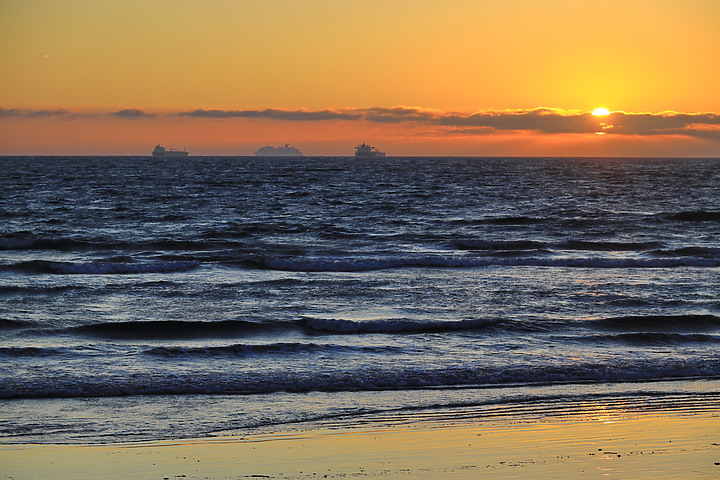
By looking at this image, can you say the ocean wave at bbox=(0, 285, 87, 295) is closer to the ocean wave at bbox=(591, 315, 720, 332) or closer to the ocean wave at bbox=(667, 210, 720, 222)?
the ocean wave at bbox=(591, 315, 720, 332)

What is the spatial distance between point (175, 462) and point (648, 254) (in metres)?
21.7

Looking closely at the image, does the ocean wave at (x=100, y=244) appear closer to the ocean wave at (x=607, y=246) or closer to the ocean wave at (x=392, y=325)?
the ocean wave at (x=607, y=246)

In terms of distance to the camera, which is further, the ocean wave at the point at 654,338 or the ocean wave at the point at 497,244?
the ocean wave at the point at 497,244

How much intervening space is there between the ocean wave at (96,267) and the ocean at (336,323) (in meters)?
0.08

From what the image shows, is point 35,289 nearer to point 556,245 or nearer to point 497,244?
point 497,244

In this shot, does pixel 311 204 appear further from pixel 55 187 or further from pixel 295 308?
pixel 295 308

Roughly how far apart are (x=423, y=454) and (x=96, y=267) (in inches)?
656

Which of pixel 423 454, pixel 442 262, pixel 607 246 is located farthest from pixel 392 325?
pixel 607 246

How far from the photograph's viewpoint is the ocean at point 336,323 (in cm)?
946

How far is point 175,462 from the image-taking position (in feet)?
23.8

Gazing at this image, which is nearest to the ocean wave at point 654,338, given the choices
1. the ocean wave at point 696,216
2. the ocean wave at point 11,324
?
the ocean wave at point 11,324

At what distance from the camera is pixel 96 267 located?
72.9ft

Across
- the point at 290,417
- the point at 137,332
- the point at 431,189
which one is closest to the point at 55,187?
the point at 431,189

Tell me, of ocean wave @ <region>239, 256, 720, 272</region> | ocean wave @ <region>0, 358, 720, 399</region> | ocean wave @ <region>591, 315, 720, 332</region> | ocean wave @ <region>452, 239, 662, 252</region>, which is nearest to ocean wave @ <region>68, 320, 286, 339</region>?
ocean wave @ <region>0, 358, 720, 399</region>
